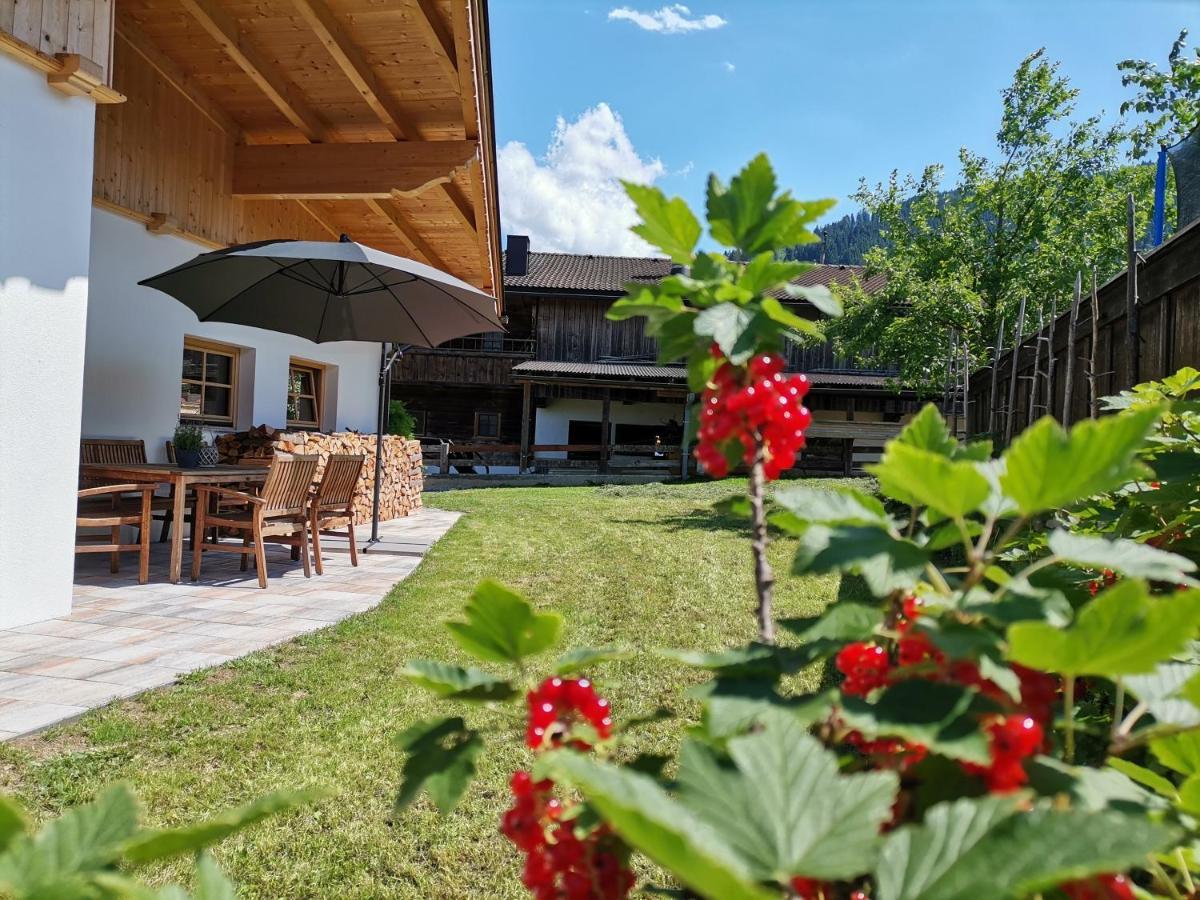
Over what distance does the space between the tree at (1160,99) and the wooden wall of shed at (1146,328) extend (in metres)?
14.3

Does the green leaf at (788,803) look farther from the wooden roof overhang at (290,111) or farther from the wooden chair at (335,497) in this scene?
the wooden chair at (335,497)

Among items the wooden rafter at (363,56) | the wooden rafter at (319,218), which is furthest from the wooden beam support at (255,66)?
the wooden rafter at (319,218)

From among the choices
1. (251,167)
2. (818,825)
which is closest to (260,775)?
(818,825)

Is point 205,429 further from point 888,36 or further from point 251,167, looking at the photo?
point 888,36

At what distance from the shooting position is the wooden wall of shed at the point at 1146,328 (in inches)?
116

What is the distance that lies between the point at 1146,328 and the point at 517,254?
73.0ft

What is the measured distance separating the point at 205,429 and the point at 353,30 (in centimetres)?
411

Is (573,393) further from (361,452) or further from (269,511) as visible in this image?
(269,511)

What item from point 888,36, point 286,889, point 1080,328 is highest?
point 888,36

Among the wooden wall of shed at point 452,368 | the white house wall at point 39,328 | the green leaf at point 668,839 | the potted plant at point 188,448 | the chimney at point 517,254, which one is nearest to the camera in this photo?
the green leaf at point 668,839

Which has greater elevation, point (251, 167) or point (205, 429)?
point (251, 167)

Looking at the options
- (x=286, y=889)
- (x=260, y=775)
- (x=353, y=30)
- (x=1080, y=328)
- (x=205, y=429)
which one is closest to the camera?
(x=286, y=889)

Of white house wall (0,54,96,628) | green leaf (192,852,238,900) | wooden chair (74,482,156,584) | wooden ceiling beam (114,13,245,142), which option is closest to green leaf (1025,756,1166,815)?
green leaf (192,852,238,900)

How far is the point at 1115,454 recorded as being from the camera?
0.44 m
